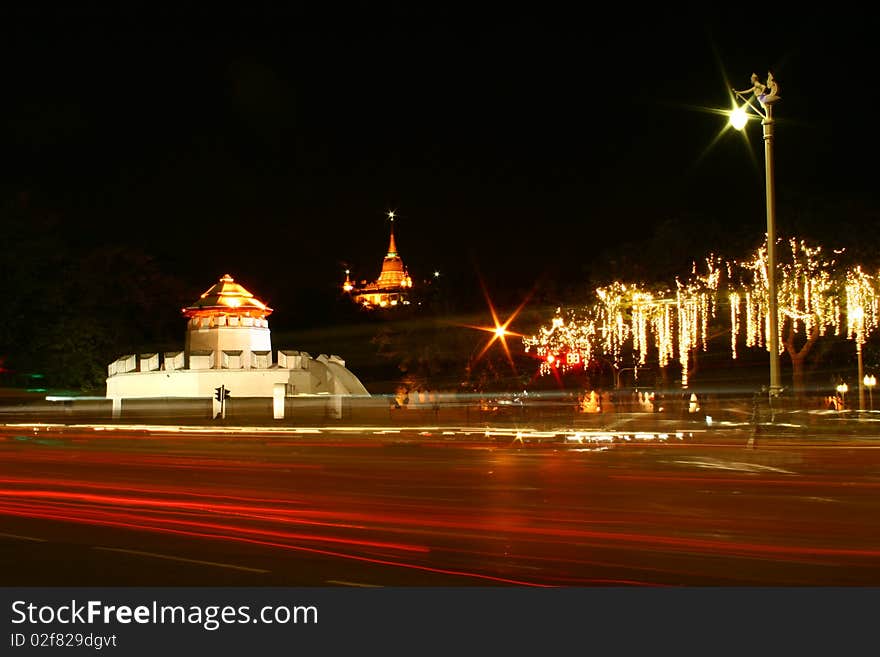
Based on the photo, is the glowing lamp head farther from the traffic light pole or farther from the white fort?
the white fort

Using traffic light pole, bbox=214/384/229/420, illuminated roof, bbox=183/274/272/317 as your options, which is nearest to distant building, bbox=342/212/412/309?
illuminated roof, bbox=183/274/272/317

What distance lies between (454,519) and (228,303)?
4075 centimetres

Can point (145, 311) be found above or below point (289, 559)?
above

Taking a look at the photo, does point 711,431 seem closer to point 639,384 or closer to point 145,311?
point 639,384

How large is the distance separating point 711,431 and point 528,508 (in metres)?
13.1

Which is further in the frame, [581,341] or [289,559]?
[581,341]

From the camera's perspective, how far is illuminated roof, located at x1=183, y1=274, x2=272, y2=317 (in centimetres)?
4938

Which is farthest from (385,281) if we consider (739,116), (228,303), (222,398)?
(739,116)

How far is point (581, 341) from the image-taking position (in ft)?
169

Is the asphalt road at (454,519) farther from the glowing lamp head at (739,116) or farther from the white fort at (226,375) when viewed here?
the white fort at (226,375)

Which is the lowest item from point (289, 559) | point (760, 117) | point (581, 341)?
point (289, 559)

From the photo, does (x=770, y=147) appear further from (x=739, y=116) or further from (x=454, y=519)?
(x=454, y=519)

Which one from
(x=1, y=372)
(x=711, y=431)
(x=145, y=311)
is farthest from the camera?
(x=145, y=311)

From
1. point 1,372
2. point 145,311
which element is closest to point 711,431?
point 1,372
